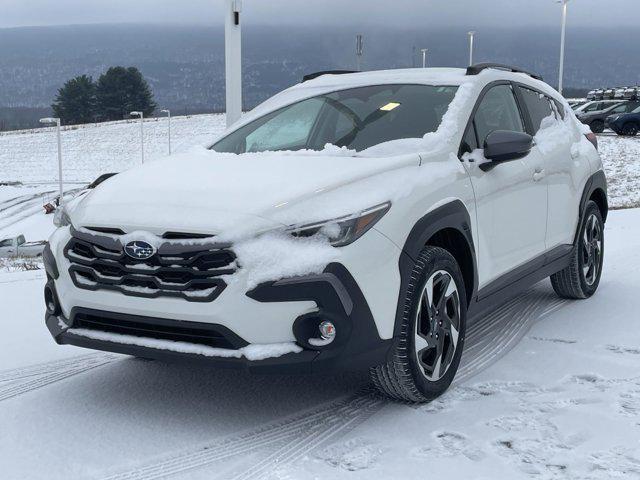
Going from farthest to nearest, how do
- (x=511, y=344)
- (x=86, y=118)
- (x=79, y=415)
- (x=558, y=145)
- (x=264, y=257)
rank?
(x=86, y=118) < (x=558, y=145) < (x=511, y=344) < (x=79, y=415) < (x=264, y=257)

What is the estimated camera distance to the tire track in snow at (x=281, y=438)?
3.15 meters

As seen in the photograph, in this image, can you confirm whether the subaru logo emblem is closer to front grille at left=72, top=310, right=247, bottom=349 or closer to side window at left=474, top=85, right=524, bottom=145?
front grille at left=72, top=310, right=247, bottom=349

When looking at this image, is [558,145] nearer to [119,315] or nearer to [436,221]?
[436,221]

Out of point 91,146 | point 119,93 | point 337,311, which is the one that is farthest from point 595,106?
point 119,93

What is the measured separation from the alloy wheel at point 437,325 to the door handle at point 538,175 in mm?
1248

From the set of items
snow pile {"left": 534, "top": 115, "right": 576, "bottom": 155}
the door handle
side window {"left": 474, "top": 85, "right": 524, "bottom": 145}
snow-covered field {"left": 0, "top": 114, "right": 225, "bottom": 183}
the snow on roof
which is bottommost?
snow-covered field {"left": 0, "top": 114, "right": 225, "bottom": 183}

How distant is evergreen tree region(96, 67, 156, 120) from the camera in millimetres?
105938

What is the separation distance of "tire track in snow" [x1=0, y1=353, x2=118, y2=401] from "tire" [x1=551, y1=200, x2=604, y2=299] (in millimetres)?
3265

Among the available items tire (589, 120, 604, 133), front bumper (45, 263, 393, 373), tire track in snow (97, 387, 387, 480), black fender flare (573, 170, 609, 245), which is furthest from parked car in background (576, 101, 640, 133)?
front bumper (45, 263, 393, 373)

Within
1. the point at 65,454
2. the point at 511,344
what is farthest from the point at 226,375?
the point at 511,344

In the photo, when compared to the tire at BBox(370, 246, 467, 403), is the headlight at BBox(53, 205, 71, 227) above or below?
above

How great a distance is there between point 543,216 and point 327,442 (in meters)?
2.38

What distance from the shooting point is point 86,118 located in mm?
107062

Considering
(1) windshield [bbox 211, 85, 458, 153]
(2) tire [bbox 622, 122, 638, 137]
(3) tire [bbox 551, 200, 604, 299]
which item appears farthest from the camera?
(2) tire [bbox 622, 122, 638, 137]
